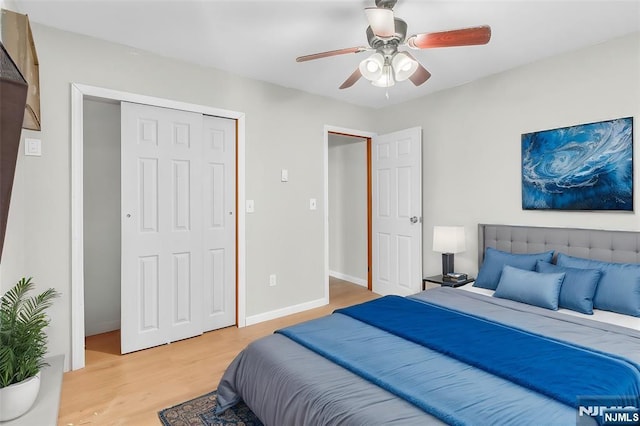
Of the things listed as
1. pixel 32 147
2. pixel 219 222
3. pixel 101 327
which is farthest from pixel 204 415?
pixel 32 147

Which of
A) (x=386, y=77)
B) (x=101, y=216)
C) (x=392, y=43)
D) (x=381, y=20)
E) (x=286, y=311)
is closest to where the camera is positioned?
(x=381, y=20)

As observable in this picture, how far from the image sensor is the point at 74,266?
8.66 feet

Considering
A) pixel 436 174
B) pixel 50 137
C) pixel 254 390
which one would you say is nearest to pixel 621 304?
pixel 436 174

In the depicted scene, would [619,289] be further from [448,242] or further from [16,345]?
A: [16,345]

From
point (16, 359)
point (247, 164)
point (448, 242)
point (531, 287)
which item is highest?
point (247, 164)

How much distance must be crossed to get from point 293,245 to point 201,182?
1227 millimetres

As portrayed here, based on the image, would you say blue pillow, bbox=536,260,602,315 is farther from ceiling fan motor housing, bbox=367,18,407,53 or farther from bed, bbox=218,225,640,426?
ceiling fan motor housing, bbox=367,18,407,53

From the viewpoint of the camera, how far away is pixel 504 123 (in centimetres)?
342

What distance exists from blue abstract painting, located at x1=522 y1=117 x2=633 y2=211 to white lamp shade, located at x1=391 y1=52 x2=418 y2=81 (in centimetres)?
158

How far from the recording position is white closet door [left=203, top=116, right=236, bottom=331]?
3.37 m

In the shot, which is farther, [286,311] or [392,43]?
[286,311]

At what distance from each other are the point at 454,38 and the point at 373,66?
20.3 inches

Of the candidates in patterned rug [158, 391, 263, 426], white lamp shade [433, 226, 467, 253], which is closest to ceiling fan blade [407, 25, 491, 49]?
white lamp shade [433, 226, 467, 253]

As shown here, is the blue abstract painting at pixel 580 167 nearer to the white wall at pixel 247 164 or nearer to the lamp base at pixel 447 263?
the lamp base at pixel 447 263
